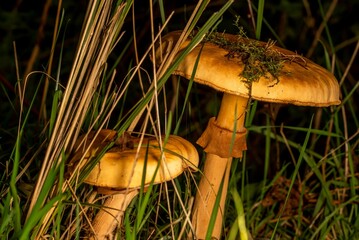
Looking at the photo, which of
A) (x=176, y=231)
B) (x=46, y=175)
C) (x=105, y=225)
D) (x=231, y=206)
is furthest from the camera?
(x=231, y=206)

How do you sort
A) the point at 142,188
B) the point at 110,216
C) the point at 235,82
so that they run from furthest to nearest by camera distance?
the point at 110,216
the point at 235,82
the point at 142,188

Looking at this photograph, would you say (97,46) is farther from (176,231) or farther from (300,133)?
(300,133)

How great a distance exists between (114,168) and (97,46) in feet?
1.07

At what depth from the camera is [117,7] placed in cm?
154

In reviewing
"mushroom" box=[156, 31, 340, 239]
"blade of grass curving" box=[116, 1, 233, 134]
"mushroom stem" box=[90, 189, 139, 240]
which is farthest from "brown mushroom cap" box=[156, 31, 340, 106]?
"mushroom stem" box=[90, 189, 139, 240]

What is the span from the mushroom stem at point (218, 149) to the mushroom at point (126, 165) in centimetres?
14

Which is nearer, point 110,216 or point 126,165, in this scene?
point 126,165

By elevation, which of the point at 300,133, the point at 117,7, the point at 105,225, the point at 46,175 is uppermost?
the point at 117,7

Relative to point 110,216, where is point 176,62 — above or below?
above

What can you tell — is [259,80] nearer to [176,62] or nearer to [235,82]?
[235,82]

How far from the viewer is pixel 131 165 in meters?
1.47

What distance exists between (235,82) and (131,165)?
0.31 metres

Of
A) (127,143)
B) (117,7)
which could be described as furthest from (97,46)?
(127,143)

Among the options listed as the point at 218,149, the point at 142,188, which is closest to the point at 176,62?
the point at 142,188
